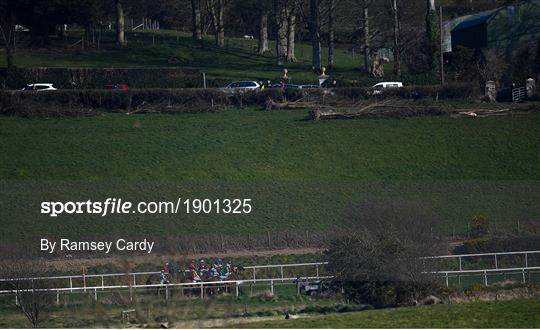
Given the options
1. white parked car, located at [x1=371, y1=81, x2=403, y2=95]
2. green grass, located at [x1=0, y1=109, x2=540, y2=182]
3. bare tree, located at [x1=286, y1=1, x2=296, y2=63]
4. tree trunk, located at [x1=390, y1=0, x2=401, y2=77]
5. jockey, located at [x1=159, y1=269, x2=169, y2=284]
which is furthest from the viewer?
bare tree, located at [x1=286, y1=1, x2=296, y2=63]

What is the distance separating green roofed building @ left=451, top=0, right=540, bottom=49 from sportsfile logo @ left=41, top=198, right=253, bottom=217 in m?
23.4

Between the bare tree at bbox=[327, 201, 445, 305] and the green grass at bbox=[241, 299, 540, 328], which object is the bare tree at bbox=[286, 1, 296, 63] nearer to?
the bare tree at bbox=[327, 201, 445, 305]

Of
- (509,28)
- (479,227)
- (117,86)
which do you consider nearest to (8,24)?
(117,86)

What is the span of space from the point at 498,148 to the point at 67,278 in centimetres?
1807

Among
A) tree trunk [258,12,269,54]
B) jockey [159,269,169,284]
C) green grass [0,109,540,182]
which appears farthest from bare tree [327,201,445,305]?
tree trunk [258,12,269,54]

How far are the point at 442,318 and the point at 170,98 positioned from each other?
75.7 feet

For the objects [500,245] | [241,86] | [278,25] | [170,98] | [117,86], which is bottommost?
[500,245]

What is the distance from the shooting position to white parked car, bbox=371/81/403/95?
4022 cm

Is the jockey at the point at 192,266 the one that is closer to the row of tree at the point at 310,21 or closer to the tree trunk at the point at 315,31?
the row of tree at the point at 310,21

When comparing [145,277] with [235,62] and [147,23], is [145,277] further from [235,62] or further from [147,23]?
[147,23]

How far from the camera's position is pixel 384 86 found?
1639 inches

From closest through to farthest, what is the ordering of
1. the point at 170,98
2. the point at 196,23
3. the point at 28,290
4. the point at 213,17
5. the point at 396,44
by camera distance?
the point at 28,290 < the point at 170,98 < the point at 396,44 < the point at 213,17 < the point at 196,23

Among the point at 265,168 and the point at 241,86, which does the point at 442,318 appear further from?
the point at 241,86

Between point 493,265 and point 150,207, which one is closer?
point 493,265
